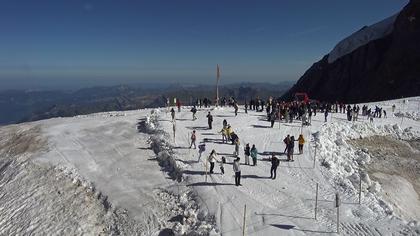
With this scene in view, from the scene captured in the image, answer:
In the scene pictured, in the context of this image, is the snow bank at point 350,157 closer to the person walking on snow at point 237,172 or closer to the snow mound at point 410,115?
the person walking on snow at point 237,172

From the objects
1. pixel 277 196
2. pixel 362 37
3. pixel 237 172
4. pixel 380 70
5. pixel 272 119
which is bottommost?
pixel 277 196

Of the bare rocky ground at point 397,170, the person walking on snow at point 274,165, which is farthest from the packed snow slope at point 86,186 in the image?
the bare rocky ground at point 397,170

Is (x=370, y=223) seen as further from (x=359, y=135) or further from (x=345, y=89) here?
(x=345, y=89)

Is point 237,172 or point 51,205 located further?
point 237,172

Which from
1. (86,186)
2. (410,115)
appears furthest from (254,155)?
(410,115)

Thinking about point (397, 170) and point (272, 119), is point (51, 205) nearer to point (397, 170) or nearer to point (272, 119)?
point (272, 119)
